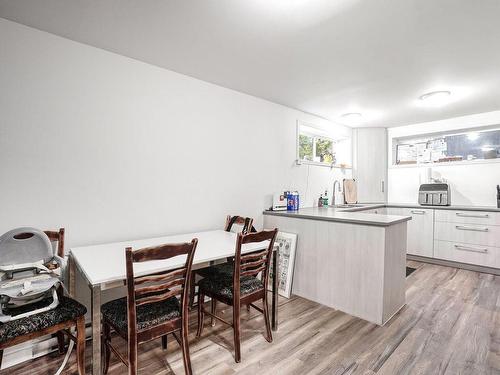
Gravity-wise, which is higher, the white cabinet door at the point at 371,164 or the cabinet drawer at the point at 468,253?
the white cabinet door at the point at 371,164

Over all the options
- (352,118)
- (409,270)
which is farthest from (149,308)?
(352,118)

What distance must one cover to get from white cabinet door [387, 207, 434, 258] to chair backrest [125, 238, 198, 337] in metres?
4.07

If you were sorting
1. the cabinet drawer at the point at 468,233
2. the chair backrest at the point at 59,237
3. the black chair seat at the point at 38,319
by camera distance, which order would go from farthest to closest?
1. the cabinet drawer at the point at 468,233
2. the chair backrest at the point at 59,237
3. the black chair seat at the point at 38,319

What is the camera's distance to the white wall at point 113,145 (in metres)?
1.88

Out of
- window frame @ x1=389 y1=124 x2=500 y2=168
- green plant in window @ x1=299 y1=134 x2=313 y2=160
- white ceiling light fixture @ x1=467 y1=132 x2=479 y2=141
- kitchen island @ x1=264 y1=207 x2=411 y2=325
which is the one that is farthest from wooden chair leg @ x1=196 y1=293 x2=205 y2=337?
white ceiling light fixture @ x1=467 y1=132 x2=479 y2=141

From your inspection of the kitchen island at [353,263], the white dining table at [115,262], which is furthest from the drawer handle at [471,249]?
the white dining table at [115,262]

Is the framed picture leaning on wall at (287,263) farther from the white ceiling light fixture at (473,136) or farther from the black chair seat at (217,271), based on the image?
the white ceiling light fixture at (473,136)

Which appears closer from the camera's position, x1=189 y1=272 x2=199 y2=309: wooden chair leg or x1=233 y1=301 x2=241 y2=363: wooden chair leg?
x1=233 y1=301 x2=241 y2=363: wooden chair leg

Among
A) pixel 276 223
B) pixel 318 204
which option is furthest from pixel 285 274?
pixel 318 204

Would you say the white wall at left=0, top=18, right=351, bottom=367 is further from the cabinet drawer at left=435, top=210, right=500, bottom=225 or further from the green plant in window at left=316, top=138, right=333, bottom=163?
the cabinet drawer at left=435, top=210, right=500, bottom=225

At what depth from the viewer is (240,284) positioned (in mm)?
2014

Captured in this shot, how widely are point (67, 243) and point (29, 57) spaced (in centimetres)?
137

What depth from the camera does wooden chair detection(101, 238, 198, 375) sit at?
141cm

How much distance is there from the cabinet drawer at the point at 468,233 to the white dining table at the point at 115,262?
3.23 metres
